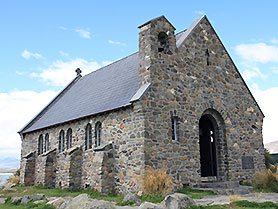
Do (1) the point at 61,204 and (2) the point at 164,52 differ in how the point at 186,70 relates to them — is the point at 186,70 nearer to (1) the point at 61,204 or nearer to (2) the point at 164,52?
(2) the point at 164,52

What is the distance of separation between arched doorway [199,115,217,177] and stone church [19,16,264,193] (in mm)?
58

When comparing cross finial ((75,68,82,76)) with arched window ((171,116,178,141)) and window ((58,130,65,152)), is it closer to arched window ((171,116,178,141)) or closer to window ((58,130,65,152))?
window ((58,130,65,152))

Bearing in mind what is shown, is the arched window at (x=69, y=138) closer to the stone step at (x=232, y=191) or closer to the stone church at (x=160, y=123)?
the stone church at (x=160, y=123)

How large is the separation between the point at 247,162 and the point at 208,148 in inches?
99.9

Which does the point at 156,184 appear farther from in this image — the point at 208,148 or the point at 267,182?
the point at 267,182

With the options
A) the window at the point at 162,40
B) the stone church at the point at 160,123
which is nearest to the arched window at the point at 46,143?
the stone church at the point at 160,123

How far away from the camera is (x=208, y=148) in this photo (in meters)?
17.7

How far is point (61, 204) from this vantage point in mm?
10945

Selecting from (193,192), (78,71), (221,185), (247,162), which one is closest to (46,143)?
(78,71)

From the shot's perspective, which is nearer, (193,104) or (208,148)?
Result: (193,104)

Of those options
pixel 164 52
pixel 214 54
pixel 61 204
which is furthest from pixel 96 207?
pixel 214 54

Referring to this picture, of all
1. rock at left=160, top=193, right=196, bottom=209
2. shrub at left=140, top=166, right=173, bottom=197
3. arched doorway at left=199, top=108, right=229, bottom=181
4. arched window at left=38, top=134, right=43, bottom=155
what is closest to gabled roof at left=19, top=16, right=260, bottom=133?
arched window at left=38, top=134, right=43, bottom=155

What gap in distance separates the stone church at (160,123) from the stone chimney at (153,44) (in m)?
0.05

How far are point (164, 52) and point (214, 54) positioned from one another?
4.11m
